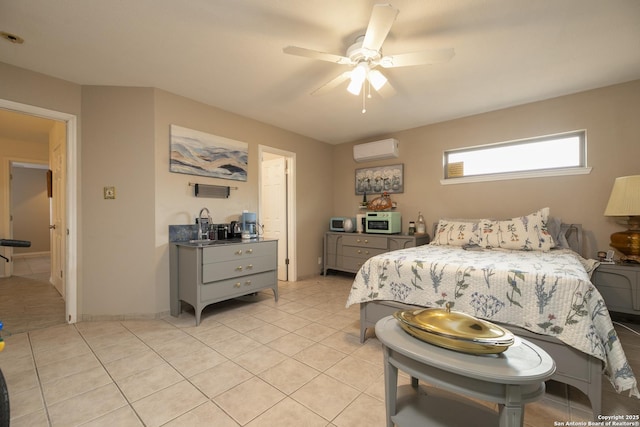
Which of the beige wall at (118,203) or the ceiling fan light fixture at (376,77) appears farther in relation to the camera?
the beige wall at (118,203)

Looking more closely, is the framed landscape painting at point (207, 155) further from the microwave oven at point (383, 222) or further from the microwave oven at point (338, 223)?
the microwave oven at point (383, 222)

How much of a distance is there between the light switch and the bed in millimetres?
2715

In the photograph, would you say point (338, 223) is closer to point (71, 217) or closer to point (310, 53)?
point (310, 53)

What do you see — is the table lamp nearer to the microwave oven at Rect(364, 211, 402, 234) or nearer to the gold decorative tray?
the microwave oven at Rect(364, 211, 402, 234)

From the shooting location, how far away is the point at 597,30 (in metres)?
1.98

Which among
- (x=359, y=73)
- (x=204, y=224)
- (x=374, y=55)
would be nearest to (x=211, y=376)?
(x=204, y=224)

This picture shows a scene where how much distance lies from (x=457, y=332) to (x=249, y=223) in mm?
2951

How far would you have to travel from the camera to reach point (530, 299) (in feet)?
5.41

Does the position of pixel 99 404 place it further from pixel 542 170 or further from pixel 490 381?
pixel 542 170

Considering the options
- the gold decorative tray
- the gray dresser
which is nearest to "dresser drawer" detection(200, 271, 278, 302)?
the gray dresser

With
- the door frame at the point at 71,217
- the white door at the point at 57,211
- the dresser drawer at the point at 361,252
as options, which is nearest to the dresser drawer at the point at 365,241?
the dresser drawer at the point at 361,252

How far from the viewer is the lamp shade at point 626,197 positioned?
247 cm

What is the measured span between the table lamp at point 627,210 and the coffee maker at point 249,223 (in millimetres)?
3906

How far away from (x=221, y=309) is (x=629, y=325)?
14.2ft
